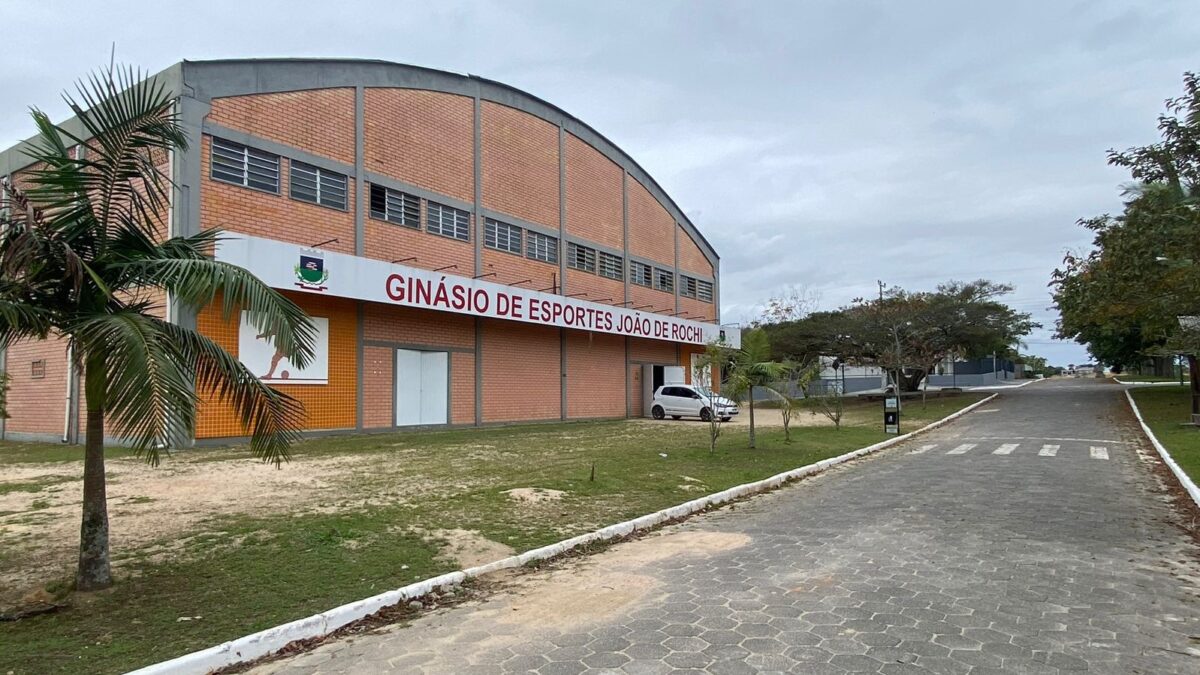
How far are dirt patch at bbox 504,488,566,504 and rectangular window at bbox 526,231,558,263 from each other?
17754mm

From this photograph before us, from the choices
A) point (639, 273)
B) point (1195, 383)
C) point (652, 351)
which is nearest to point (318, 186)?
point (639, 273)

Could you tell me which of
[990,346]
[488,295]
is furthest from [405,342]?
[990,346]

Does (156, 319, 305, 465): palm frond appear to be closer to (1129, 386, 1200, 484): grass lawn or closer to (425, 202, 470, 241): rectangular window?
(1129, 386, 1200, 484): grass lawn

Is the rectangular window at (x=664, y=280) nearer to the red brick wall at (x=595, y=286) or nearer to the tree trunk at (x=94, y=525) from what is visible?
the red brick wall at (x=595, y=286)

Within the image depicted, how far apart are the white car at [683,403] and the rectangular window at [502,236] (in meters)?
9.02

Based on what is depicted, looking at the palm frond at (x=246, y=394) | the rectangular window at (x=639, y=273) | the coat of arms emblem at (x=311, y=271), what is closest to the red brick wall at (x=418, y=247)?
the coat of arms emblem at (x=311, y=271)

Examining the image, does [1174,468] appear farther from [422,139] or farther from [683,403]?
[422,139]

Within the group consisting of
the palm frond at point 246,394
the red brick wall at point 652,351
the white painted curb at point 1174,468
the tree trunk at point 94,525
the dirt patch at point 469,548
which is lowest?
the dirt patch at point 469,548

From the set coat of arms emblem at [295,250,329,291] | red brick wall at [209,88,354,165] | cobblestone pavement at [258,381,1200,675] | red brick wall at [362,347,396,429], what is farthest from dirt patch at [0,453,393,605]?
red brick wall at [209,88,354,165]

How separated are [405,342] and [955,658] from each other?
65.7ft

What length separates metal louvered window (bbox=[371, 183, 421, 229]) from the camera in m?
22.2

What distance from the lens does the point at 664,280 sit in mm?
36562

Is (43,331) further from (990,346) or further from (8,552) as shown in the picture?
(990,346)

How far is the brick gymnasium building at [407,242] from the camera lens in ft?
60.4
